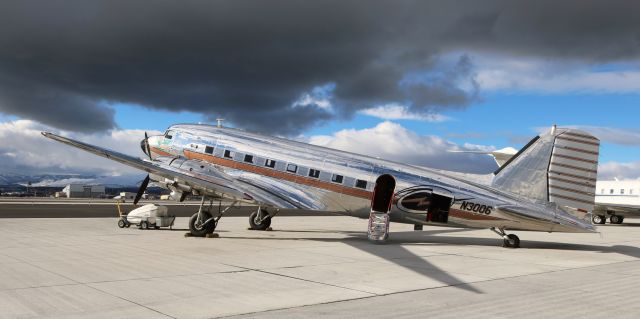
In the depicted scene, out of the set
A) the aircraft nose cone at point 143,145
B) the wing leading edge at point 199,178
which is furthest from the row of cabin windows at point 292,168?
the aircraft nose cone at point 143,145

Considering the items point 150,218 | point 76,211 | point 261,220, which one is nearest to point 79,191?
point 76,211

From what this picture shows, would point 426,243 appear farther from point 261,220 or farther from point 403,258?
point 261,220

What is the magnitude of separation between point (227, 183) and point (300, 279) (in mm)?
8981

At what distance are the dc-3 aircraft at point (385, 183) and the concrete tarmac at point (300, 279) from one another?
4.20 ft

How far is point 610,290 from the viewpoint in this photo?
11.4 metres

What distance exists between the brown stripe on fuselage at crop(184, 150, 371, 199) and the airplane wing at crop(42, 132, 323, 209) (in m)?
0.30

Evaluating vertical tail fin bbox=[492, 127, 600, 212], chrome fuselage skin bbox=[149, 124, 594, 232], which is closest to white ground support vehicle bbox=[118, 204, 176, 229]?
chrome fuselage skin bbox=[149, 124, 594, 232]

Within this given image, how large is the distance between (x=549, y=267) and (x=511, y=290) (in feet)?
15.4

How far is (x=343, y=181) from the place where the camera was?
67.4 feet

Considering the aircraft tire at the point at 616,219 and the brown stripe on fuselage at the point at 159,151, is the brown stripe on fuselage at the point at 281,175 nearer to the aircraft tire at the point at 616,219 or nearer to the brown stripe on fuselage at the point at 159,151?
the brown stripe on fuselage at the point at 159,151

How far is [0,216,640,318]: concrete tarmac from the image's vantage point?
8859mm

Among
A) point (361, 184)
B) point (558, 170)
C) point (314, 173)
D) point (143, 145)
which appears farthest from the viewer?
point (143, 145)

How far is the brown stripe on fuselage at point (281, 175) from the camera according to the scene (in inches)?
804

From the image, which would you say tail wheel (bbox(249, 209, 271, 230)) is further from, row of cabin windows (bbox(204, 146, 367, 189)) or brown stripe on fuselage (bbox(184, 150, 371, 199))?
row of cabin windows (bbox(204, 146, 367, 189))
